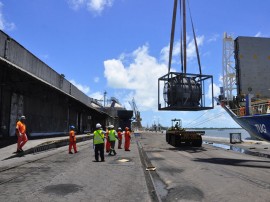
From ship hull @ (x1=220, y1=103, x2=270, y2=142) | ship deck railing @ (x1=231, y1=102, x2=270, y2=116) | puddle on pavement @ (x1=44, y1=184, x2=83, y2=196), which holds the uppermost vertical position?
ship deck railing @ (x1=231, y1=102, x2=270, y2=116)

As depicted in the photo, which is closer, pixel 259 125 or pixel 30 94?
pixel 259 125

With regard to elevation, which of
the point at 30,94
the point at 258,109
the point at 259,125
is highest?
the point at 30,94

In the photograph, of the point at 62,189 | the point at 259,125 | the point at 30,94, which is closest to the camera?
the point at 62,189

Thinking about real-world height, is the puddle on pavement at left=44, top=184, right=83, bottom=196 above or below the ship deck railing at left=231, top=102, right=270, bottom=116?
below

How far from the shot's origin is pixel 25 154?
1594 centimetres

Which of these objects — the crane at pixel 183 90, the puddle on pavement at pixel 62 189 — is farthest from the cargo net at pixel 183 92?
the puddle on pavement at pixel 62 189

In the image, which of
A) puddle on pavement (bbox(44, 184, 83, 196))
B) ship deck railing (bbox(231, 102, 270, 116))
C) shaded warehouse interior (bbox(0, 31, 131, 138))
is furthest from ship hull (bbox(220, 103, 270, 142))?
shaded warehouse interior (bbox(0, 31, 131, 138))

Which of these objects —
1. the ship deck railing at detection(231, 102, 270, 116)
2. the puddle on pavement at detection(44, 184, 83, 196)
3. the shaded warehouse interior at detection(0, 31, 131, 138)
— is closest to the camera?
the puddle on pavement at detection(44, 184, 83, 196)

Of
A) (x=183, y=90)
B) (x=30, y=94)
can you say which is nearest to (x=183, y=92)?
(x=183, y=90)

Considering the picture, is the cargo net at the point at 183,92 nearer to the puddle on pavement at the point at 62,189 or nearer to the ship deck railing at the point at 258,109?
the ship deck railing at the point at 258,109

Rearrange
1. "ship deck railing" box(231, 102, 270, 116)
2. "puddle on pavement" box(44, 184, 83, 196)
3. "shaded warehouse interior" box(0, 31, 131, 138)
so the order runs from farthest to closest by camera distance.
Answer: "shaded warehouse interior" box(0, 31, 131, 138) → "ship deck railing" box(231, 102, 270, 116) → "puddle on pavement" box(44, 184, 83, 196)

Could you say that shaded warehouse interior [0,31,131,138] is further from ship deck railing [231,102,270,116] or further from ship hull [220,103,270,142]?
ship deck railing [231,102,270,116]

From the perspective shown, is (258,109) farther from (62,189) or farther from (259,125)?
(62,189)

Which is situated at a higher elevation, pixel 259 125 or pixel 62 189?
pixel 259 125
